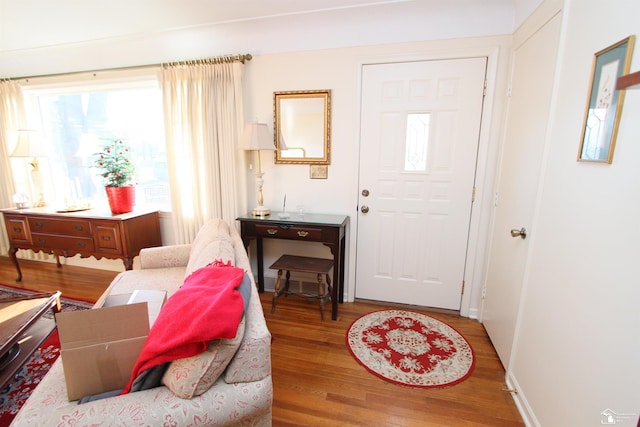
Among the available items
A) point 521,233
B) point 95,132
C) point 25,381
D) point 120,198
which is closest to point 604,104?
point 521,233

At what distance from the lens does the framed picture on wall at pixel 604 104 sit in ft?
3.35

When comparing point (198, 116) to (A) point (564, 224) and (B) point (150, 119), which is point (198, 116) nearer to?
(B) point (150, 119)

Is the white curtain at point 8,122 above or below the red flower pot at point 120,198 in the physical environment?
above

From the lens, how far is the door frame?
2.18m

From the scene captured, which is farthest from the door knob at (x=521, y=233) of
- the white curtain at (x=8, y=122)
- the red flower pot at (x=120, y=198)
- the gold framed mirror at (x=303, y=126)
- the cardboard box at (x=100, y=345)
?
the white curtain at (x=8, y=122)

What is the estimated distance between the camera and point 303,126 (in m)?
2.64

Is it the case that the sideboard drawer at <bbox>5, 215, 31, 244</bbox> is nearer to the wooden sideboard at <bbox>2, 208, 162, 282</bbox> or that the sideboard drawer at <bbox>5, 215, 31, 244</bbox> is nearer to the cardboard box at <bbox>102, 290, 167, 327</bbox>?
the wooden sideboard at <bbox>2, 208, 162, 282</bbox>

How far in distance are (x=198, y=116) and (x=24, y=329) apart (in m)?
2.04

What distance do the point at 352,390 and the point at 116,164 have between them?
306 centimetres

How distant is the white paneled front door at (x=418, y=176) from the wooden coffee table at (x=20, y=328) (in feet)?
7.69

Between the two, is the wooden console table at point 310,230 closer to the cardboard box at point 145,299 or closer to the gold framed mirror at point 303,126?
the gold framed mirror at point 303,126

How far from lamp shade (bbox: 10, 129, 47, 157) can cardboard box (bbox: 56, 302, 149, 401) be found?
10.5ft

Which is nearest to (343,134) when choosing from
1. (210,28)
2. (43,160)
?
(210,28)

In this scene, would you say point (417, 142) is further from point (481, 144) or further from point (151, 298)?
point (151, 298)
